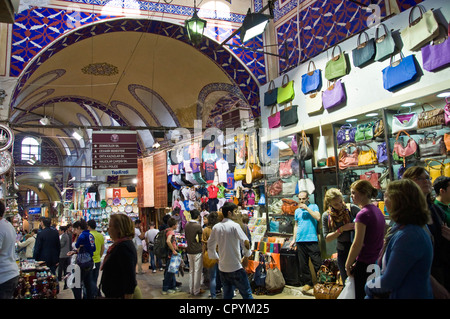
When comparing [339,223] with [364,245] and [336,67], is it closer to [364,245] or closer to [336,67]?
[364,245]

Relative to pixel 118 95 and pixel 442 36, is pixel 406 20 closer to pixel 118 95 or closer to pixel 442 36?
pixel 442 36

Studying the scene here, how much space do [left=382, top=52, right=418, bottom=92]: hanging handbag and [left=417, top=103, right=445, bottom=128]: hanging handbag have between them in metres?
0.49

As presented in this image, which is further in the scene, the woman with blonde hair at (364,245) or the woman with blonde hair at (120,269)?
the woman with blonde hair at (364,245)

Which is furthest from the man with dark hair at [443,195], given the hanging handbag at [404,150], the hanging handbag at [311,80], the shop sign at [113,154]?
the shop sign at [113,154]

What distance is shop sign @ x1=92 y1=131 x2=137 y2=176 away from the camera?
8625mm

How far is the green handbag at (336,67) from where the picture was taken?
231 inches

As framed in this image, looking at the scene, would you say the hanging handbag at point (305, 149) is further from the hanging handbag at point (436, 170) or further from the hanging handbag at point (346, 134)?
the hanging handbag at point (436, 170)

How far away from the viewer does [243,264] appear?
4383mm

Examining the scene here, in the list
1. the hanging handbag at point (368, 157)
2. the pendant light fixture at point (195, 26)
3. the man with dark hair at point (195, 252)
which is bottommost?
the man with dark hair at point (195, 252)

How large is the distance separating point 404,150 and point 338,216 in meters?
1.59

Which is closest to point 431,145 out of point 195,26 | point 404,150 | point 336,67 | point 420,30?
point 404,150

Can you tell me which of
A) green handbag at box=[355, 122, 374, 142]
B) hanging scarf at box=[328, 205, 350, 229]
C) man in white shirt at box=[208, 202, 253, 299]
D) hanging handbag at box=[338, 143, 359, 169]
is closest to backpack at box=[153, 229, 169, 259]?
man in white shirt at box=[208, 202, 253, 299]

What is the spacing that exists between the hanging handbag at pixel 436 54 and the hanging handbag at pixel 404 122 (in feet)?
2.02

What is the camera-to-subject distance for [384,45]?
5168mm
